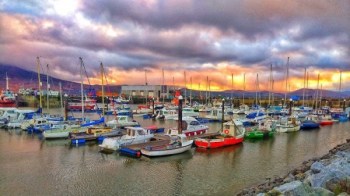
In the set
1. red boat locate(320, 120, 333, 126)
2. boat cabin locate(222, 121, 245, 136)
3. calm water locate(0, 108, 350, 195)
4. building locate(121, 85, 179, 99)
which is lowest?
calm water locate(0, 108, 350, 195)

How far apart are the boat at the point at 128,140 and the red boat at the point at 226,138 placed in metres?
5.76

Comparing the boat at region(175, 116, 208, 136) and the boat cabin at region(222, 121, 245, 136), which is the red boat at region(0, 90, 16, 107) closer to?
the boat at region(175, 116, 208, 136)

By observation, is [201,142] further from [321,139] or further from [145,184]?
[321,139]

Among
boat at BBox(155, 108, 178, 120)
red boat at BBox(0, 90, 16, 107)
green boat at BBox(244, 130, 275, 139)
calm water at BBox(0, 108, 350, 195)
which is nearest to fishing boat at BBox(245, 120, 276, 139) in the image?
green boat at BBox(244, 130, 275, 139)

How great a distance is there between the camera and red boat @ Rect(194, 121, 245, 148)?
3362 centimetres

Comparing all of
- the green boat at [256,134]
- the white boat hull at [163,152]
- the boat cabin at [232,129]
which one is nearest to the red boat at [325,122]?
the green boat at [256,134]

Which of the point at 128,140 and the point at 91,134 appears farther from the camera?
the point at 91,134

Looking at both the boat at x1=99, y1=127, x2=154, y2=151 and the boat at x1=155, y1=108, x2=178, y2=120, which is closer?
the boat at x1=99, y1=127, x2=154, y2=151

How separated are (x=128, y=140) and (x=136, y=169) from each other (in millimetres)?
7297

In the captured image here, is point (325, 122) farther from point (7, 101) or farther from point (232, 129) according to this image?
point (7, 101)

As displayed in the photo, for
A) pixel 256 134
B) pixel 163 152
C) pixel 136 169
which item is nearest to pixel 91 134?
pixel 163 152

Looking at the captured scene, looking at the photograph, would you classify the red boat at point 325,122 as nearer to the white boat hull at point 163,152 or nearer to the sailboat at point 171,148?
the sailboat at point 171,148

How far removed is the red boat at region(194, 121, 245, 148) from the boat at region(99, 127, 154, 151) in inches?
227

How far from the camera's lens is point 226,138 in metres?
35.3
